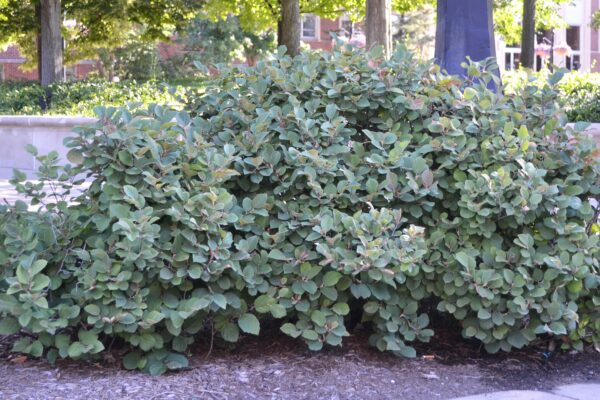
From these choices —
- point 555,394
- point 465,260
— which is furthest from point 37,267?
point 555,394

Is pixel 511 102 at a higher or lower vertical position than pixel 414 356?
higher

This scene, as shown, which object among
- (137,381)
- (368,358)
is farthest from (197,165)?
(368,358)

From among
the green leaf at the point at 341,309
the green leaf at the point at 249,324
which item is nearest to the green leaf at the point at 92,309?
the green leaf at the point at 249,324

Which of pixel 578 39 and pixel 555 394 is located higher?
pixel 578 39

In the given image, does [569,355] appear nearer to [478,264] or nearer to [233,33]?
[478,264]

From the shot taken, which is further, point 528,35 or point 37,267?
point 528,35

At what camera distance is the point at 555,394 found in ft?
12.6

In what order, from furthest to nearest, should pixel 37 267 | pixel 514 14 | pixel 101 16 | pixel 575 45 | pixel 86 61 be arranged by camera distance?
pixel 575 45 → pixel 86 61 → pixel 514 14 → pixel 101 16 → pixel 37 267

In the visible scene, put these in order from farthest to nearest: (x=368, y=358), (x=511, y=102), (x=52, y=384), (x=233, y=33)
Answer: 1. (x=233, y=33)
2. (x=511, y=102)
3. (x=368, y=358)
4. (x=52, y=384)

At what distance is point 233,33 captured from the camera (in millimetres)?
43125

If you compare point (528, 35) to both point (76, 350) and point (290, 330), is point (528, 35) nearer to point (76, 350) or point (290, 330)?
point (290, 330)

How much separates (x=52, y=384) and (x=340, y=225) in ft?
5.12

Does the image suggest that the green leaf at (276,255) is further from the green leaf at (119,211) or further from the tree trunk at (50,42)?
the tree trunk at (50,42)

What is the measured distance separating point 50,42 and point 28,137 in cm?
911
